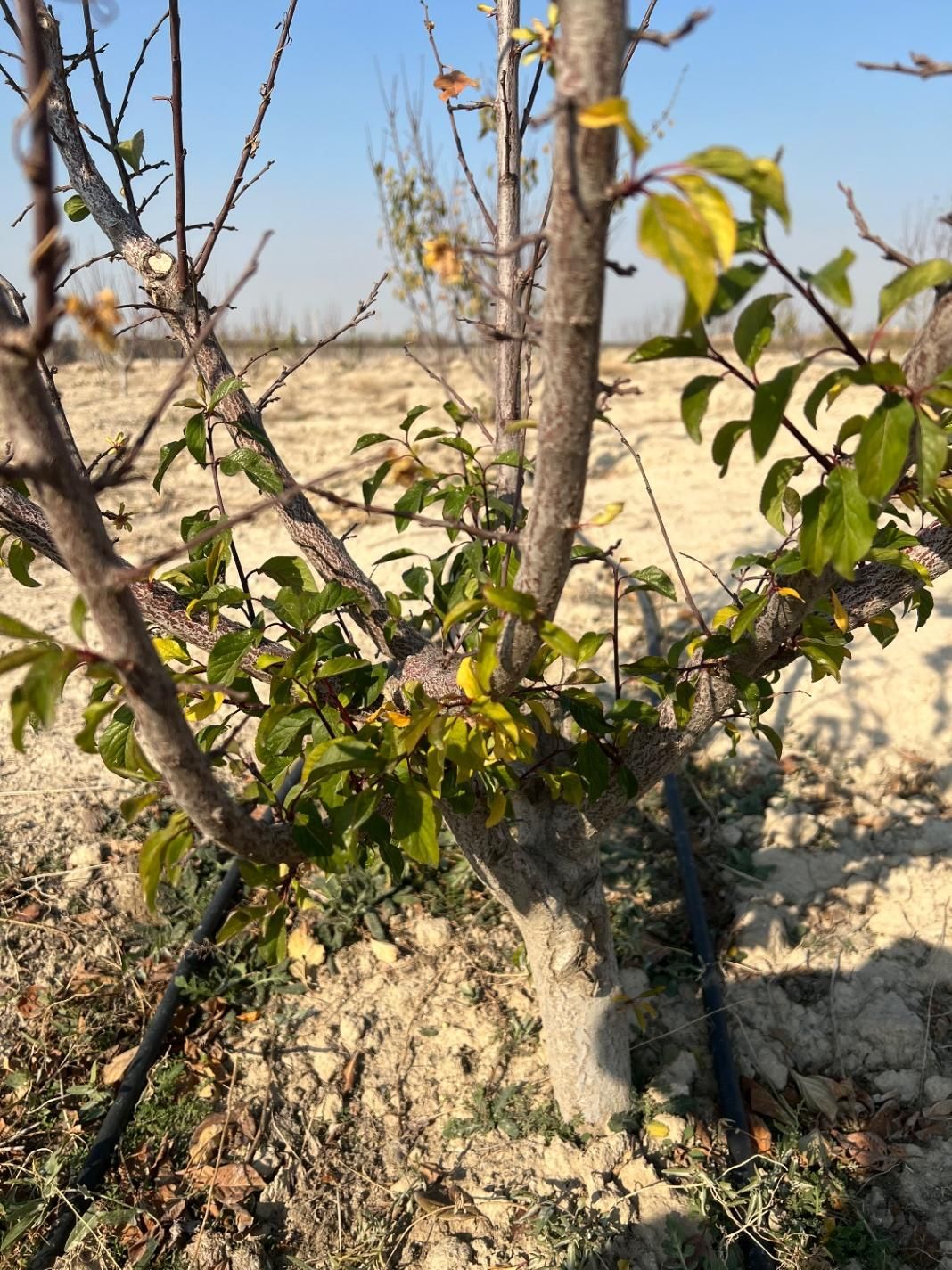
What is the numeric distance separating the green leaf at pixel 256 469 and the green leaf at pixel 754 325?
0.79 m

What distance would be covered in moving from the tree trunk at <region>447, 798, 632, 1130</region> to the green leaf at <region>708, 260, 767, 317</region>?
3.53 ft

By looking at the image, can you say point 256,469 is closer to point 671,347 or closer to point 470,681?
point 470,681

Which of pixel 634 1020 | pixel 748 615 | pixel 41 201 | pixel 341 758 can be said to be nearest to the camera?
pixel 41 201

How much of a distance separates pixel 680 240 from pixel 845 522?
0.45 meters

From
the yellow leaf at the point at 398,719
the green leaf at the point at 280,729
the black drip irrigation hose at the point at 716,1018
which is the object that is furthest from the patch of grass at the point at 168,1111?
the yellow leaf at the point at 398,719

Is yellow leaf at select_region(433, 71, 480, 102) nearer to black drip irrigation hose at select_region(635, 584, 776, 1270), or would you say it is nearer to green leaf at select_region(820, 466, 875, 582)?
green leaf at select_region(820, 466, 875, 582)

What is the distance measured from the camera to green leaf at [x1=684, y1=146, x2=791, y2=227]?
26.5 inches

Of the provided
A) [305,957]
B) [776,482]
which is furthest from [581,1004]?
[776,482]

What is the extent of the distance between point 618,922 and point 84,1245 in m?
1.57

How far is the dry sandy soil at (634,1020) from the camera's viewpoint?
6.68 feet

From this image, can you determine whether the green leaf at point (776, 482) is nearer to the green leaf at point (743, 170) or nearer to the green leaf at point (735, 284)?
the green leaf at point (735, 284)

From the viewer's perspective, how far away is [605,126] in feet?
2.27

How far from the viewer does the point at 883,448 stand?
3.01ft

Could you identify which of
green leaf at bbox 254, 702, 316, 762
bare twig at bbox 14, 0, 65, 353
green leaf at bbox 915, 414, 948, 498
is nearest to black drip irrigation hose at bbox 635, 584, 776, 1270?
green leaf at bbox 254, 702, 316, 762
